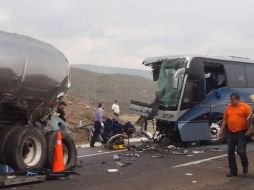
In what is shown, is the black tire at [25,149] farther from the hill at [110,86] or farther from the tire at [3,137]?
the hill at [110,86]

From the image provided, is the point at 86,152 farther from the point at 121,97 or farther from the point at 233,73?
the point at 121,97

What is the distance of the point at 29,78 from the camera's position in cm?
1081

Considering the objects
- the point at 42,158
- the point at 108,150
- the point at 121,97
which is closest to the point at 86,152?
the point at 108,150

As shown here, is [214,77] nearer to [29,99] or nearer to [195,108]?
[195,108]

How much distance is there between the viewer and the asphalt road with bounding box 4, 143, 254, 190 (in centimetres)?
973

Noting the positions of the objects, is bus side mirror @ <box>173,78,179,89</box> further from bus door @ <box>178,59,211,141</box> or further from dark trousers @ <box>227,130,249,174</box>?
dark trousers @ <box>227,130,249,174</box>

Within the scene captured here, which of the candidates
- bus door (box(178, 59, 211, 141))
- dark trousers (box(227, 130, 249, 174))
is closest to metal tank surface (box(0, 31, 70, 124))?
dark trousers (box(227, 130, 249, 174))

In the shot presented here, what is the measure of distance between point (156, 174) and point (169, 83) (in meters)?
7.30

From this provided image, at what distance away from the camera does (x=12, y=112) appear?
36.9 ft

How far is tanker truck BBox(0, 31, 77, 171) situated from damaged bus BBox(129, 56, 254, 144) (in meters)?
6.13

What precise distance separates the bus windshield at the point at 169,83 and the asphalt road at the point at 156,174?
9.11 ft

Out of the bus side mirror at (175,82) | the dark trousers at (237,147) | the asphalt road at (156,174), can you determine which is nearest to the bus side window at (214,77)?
the bus side mirror at (175,82)

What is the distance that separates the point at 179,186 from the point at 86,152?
7310 mm

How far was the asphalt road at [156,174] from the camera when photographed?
31.9 feet
